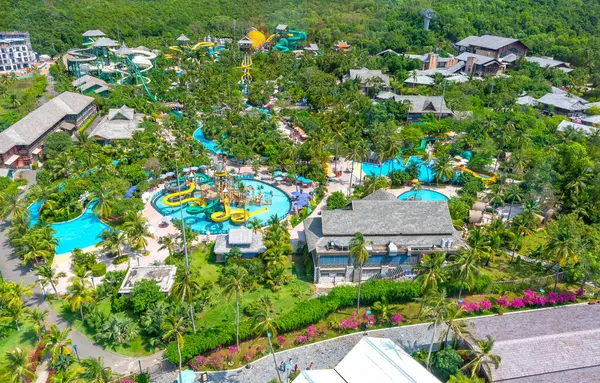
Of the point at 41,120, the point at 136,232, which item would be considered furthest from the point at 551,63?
the point at 41,120

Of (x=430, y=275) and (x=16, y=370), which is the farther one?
(x=430, y=275)

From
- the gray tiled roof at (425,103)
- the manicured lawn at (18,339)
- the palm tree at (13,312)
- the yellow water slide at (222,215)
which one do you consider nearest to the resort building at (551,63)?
the gray tiled roof at (425,103)

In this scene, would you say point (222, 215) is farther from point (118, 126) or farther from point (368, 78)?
point (368, 78)

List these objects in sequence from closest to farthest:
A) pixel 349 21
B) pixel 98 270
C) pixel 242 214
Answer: pixel 98 270 → pixel 242 214 → pixel 349 21

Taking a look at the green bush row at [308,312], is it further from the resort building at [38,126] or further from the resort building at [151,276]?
the resort building at [38,126]

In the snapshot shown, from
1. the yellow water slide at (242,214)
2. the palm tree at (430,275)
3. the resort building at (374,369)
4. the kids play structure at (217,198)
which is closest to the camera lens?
the resort building at (374,369)

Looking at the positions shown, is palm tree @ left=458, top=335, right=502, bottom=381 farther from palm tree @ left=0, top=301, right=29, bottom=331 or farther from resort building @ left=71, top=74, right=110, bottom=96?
resort building @ left=71, top=74, right=110, bottom=96

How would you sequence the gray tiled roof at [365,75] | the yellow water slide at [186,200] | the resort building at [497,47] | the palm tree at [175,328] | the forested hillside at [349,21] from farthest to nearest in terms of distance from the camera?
the forested hillside at [349,21]
the resort building at [497,47]
the gray tiled roof at [365,75]
the yellow water slide at [186,200]
the palm tree at [175,328]
